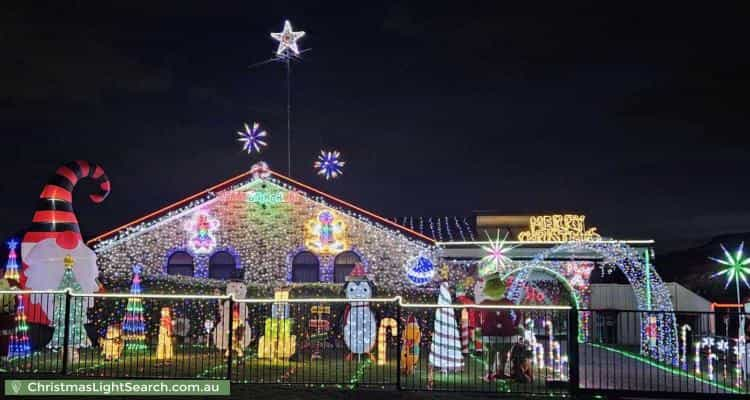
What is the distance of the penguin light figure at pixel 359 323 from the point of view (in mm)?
15594

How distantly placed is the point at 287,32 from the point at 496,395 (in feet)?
45.1

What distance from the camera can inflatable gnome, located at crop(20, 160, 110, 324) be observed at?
17.0 meters

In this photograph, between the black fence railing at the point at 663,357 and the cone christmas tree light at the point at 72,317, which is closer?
the black fence railing at the point at 663,357

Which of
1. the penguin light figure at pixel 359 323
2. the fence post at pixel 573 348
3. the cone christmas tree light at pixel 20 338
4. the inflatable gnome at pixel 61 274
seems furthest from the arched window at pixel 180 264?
the fence post at pixel 573 348

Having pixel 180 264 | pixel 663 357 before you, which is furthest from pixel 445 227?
pixel 663 357

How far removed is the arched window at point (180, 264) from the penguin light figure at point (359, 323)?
9.51 m

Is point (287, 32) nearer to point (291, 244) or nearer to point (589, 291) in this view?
point (291, 244)

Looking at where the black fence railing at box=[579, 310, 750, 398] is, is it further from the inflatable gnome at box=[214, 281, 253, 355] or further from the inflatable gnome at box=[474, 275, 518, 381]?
the inflatable gnome at box=[214, 281, 253, 355]

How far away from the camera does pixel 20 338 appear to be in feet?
50.8

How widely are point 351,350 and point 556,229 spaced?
1069 cm

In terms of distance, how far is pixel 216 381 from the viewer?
35.4 feet

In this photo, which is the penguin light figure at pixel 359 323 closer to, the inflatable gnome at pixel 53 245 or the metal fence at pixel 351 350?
the metal fence at pixel 351 350

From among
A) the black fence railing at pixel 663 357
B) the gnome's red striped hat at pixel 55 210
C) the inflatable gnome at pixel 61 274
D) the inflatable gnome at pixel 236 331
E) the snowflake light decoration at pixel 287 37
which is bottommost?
the black fence railing at pixel 663 357

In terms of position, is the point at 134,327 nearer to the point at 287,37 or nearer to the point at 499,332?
the point at 499,332
